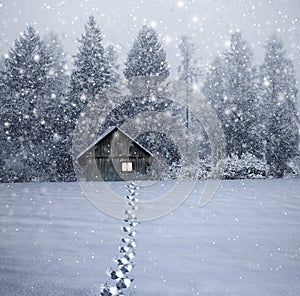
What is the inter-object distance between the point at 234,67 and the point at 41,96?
18.9 metres

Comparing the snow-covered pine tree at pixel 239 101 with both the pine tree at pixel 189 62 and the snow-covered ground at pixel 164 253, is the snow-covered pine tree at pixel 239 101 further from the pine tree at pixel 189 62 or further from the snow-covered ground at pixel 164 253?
the snow-covered ground at pixel 164 253

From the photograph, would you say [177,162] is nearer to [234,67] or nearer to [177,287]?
[234,67]

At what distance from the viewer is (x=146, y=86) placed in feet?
114

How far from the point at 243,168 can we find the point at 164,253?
85.4ft

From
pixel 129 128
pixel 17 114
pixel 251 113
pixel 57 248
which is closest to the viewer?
pixel 57 248

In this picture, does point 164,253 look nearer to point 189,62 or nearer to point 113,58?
Answer: point 189,62

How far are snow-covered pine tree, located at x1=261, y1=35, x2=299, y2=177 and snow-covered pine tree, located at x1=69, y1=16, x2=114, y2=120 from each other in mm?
15034

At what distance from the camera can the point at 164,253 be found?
6.83 metres

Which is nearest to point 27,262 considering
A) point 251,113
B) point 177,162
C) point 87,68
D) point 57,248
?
point 57,248

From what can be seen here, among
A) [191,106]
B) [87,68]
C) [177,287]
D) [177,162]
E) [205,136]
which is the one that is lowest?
[177,287]

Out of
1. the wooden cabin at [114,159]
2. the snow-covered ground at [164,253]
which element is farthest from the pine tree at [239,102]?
the snow-covered ground at [164,253]

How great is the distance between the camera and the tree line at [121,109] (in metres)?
30.1

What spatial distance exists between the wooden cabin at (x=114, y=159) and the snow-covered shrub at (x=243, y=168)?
6.63 m

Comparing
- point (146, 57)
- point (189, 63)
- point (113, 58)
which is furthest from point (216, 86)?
point (113, 58)
